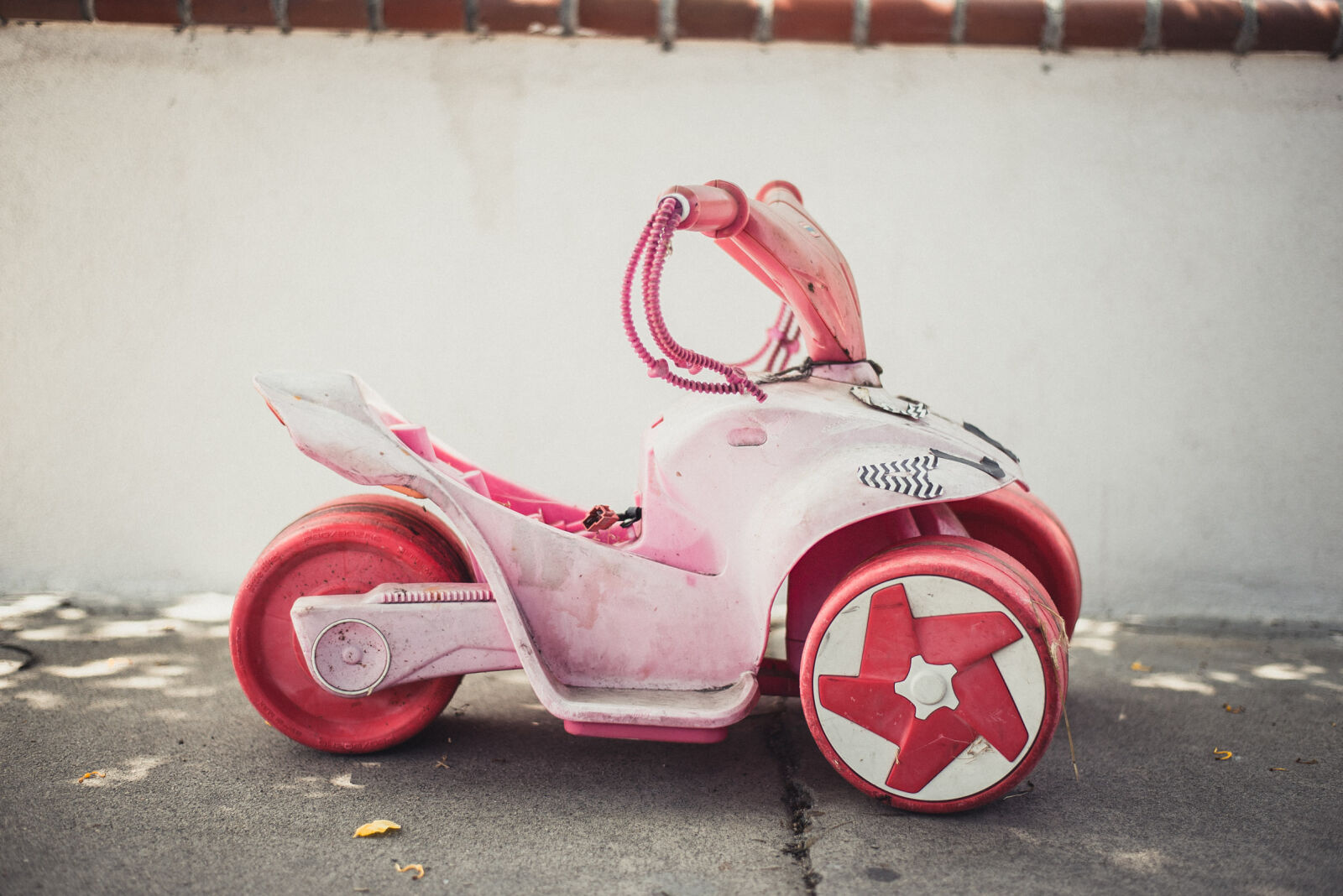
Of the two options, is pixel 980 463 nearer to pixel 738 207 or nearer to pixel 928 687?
pixel 928 687

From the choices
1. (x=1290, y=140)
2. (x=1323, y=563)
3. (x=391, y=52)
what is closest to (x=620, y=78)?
(x=391, y=52)

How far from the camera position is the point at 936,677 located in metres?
2.14

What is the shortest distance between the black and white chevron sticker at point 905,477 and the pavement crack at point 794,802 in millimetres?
832

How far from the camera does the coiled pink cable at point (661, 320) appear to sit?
2172 millimetres

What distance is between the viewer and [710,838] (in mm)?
2188

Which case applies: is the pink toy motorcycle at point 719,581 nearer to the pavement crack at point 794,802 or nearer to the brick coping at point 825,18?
the pavement crack at point 794,802

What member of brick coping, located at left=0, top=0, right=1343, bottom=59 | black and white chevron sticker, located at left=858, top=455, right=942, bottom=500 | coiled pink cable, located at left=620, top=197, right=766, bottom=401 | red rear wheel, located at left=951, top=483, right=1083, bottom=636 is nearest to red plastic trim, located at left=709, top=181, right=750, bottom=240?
coiled pink cable, located at left=620, top=197, right=766, bottom=401

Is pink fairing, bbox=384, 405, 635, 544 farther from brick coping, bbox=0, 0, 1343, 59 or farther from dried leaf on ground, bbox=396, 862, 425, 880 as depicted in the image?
brick coping, bbox=0, 0, 1343, 59

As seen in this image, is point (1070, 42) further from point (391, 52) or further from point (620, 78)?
point (391, 52)

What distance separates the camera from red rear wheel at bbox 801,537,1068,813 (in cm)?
213

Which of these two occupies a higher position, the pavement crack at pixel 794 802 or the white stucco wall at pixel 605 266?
the white stucco wall at pixel 605 266

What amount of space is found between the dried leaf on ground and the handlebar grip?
1.55 meters

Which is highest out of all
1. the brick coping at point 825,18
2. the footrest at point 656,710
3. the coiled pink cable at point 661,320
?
the brick coping at point 825,18

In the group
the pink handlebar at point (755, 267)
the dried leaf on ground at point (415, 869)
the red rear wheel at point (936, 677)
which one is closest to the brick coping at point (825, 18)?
the pink handlebar at point (755, 267)
